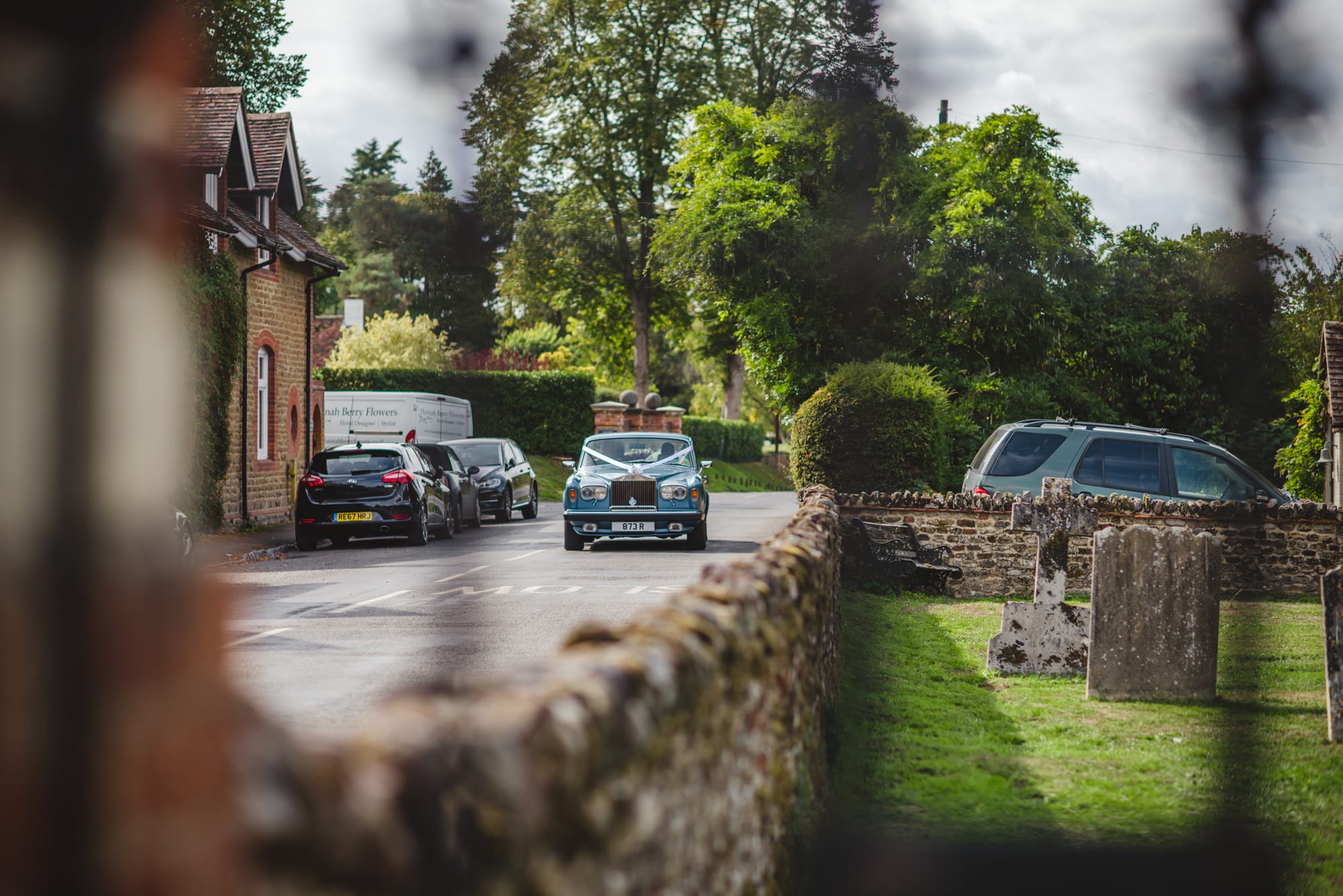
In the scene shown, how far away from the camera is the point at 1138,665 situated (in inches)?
301

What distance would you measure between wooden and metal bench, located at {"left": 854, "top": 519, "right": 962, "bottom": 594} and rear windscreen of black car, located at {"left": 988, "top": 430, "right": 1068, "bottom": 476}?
135 cm

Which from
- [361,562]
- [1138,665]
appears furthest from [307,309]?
[1138,665]

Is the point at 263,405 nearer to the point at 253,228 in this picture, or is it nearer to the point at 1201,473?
the point at 253,228

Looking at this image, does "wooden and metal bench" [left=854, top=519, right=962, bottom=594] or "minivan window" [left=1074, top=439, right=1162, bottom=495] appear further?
"minivan window" [left=1074, top=439, right=1162, bottom=495]

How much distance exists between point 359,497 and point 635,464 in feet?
14.2

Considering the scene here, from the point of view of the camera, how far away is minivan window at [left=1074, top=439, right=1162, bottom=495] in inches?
551

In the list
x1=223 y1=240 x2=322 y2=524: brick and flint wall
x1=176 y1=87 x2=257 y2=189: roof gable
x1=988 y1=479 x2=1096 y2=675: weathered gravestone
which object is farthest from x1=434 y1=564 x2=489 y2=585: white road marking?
x1=223 y1=240 x2=322 y2=524: brick and flint wall

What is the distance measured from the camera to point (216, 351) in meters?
19.9

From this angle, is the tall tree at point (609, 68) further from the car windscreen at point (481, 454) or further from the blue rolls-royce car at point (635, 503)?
the car windscreen at point (481, 454)

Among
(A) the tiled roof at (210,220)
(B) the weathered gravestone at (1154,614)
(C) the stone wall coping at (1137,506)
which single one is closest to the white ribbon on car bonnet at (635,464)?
(C) the stone wall coping at (1137,506)

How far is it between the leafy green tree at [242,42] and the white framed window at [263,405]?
17680mm

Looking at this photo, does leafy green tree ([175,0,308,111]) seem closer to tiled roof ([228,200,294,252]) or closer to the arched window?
tiled roof ([228,200,294,252])

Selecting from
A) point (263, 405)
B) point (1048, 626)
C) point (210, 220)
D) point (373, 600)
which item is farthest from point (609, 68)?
point (263, 405)

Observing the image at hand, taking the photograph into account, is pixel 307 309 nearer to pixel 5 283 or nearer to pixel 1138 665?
pixel 1138 665
